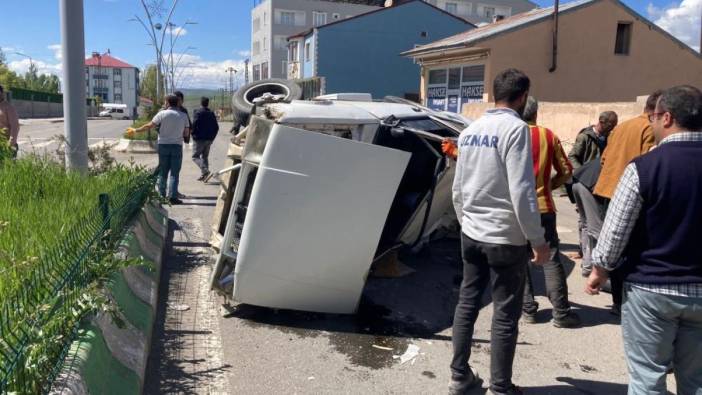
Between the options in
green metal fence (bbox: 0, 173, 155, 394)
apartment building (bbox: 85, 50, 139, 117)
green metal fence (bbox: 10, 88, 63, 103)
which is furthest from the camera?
apartment building (bbox: 85, 50, 139, 117)

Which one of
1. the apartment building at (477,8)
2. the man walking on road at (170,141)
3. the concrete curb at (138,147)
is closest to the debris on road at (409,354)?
the man walking on road at (170,141)

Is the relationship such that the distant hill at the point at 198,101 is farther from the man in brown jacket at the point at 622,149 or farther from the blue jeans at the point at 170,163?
the man in brown jacket at the point at 622,149

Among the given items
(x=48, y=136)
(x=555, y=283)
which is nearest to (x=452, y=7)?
(x=48, y=136)

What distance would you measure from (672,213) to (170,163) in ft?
26.3

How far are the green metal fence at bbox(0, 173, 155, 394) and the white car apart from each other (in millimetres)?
1071

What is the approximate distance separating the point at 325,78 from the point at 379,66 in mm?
3981

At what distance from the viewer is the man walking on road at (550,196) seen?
4578 mm

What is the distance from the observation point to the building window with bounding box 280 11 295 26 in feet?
210

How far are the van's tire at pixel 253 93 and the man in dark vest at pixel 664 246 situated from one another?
464 cm

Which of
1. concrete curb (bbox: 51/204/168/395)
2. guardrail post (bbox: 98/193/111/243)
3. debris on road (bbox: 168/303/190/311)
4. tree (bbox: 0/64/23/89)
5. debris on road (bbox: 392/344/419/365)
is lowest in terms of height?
debris on road (bbox: 392/344/419/365)

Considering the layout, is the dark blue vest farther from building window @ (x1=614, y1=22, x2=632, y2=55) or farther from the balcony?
the balcony

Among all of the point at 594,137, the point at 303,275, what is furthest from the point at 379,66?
the point at 303,275

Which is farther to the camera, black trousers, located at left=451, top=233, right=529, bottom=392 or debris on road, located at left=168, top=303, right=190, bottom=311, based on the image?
debris on road, located at left=168, top=303, right=190, bottom=311

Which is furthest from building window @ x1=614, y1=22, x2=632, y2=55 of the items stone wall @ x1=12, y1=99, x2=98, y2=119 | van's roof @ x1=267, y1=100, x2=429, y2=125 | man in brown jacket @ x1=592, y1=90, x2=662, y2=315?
stone wall @ x1=12, y1=99, x2=98, y2=119
